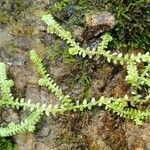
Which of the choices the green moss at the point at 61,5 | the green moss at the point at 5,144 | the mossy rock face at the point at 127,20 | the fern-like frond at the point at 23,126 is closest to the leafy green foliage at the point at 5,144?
the green moss at the point at 5,144

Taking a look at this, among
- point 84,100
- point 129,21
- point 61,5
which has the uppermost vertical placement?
point 61,5

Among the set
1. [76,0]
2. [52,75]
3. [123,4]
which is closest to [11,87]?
[52,75]

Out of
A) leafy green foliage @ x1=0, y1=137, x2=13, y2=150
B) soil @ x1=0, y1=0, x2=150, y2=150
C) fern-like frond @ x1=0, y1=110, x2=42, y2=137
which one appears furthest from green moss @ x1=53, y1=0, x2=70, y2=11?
leafy green foliage @ x1=0, y1=137, x2=13, y2=150

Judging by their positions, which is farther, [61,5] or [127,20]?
[61,5]

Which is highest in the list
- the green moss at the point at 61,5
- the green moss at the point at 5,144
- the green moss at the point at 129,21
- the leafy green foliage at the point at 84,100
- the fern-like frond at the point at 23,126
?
the green moss at the point at 61,5

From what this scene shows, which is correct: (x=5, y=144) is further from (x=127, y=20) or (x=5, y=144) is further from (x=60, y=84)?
(x=127, y=20)

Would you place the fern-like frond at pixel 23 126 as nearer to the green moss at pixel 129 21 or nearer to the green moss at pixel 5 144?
the green moss at pixel 5 144

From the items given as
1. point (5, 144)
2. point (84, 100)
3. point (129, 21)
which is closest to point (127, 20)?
point (129, 21)

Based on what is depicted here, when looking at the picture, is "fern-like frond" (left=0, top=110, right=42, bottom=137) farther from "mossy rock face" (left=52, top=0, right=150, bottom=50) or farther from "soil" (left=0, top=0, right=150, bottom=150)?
"mossy rock face" (left=52, top=0, right=150, bottom=50)

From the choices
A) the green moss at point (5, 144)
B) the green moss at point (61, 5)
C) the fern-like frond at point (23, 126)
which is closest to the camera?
the fern-like frond at point (23, 126)
